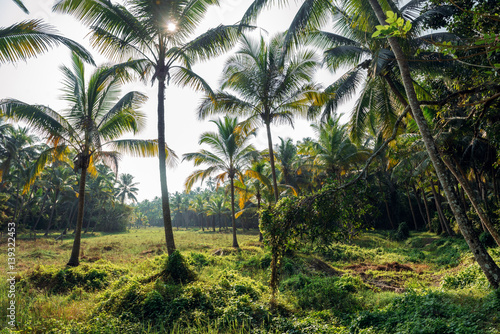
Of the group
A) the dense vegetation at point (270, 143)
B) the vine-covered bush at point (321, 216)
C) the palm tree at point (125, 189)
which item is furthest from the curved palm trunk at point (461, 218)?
the palm tree at point (125, 189)

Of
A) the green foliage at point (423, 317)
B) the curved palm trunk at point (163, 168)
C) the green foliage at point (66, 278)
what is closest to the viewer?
the green foliage at point (423, 317)

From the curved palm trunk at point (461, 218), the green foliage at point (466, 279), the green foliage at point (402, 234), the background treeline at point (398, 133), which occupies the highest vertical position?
the background treeline at point (398, 133)

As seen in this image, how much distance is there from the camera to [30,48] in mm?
5473

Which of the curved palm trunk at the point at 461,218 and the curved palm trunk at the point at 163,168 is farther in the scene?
the curved palm trunk at the point at 163,168

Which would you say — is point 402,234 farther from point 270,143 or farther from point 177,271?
point 177,271

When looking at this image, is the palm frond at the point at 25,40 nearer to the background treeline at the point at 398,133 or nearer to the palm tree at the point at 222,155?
the background treeline at the point at 398,133

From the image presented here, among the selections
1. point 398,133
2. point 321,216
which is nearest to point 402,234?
point 398,133

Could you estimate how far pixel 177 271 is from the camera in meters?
7.62

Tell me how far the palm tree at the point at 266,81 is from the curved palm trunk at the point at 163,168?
3.32 meters

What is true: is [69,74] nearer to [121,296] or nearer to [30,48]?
[30,48]

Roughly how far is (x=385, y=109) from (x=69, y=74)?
13302 millimetres

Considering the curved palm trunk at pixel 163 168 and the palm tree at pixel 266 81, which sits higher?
the palm tree at pixel 266 81

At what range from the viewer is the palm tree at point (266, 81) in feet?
40.3

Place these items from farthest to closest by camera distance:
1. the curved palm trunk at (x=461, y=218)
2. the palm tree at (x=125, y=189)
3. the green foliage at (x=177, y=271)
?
the palm tree at (x=125, y=189) → the green foliage at (x=177, y=271) → the curved palm trunk at (x=461, y=218)
